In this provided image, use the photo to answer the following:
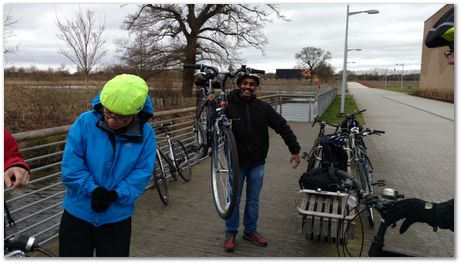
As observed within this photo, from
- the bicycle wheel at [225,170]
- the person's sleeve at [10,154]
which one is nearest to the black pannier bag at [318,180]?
the bicycle wheel at [225,170]

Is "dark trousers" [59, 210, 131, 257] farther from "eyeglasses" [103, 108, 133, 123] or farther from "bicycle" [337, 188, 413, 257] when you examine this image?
"bicycle" [337, 188, 413, 257]

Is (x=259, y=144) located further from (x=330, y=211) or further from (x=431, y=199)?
(x=431, y=199)

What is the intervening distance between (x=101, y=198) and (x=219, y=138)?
69.8 inches

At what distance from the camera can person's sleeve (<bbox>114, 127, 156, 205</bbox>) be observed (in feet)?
7.85

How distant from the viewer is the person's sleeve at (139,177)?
2394 millimetres

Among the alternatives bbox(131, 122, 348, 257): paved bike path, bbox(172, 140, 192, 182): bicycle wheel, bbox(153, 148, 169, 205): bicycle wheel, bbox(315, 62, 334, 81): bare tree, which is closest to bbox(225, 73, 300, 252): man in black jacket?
bbox(131, 122, 348, 257): paved bike path

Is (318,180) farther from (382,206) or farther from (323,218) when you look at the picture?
(382,206)

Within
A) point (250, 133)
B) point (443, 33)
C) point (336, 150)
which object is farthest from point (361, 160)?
point (443, 33)

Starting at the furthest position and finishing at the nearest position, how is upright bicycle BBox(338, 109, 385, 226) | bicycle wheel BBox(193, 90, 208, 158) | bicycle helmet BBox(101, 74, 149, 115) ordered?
upright bicycle BBox(338, 109, 385, 226), bicycle wheel BBox(193, 90, 208, 158), bicycle helmet BBox(101, 74, 149, 115)

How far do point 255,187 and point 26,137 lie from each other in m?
2.34

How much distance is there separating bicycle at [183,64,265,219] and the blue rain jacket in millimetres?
1116

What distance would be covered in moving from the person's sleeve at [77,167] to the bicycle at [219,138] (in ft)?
4.42

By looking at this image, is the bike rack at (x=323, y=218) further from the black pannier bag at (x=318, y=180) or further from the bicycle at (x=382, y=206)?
the bicycle at (x=382, y=206)

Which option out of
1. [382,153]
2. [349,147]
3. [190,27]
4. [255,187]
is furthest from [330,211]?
[190,27]
